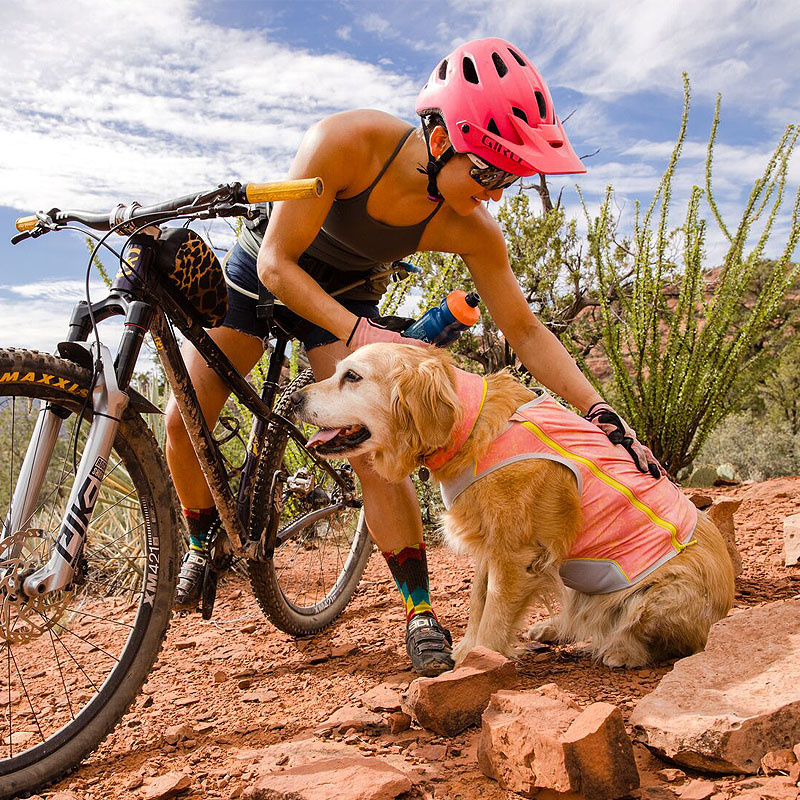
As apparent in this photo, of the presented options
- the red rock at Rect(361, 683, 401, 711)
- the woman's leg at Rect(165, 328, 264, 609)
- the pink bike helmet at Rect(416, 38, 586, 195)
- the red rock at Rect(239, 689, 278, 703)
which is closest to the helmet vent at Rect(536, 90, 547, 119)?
the pink bike helmet at Rect(416, 38, 586, 195)

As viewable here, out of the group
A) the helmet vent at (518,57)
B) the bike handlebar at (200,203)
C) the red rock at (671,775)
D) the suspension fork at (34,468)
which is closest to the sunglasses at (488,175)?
the helmet vent at (518,57)

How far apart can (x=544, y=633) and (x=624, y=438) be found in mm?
982

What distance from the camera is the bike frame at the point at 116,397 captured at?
2.25m

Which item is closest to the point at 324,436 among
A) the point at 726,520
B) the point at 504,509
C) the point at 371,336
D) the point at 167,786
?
the point at 371,336

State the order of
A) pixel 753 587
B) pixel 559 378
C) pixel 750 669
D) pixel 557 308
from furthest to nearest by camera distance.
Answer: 1. pixel 557 308
2. pixel 753 587
3. pixel 559 378
4. pixel 750 669

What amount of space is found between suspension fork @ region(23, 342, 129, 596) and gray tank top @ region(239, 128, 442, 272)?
1171 mm

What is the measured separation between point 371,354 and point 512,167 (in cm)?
91

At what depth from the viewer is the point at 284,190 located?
199cm

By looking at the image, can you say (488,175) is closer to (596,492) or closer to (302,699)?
(596,492)

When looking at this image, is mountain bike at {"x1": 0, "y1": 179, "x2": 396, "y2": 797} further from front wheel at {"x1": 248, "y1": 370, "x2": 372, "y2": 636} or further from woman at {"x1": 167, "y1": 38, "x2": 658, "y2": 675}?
woman at {"x1": 167, "y1": 38, "x2": 658, "y2": 675}

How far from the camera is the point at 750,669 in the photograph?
2232 millimetres

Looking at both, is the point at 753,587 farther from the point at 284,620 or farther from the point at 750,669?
the point at 284,620

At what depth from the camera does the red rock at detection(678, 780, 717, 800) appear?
1.74m

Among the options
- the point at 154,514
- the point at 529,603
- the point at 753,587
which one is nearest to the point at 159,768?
the point at 154,514
